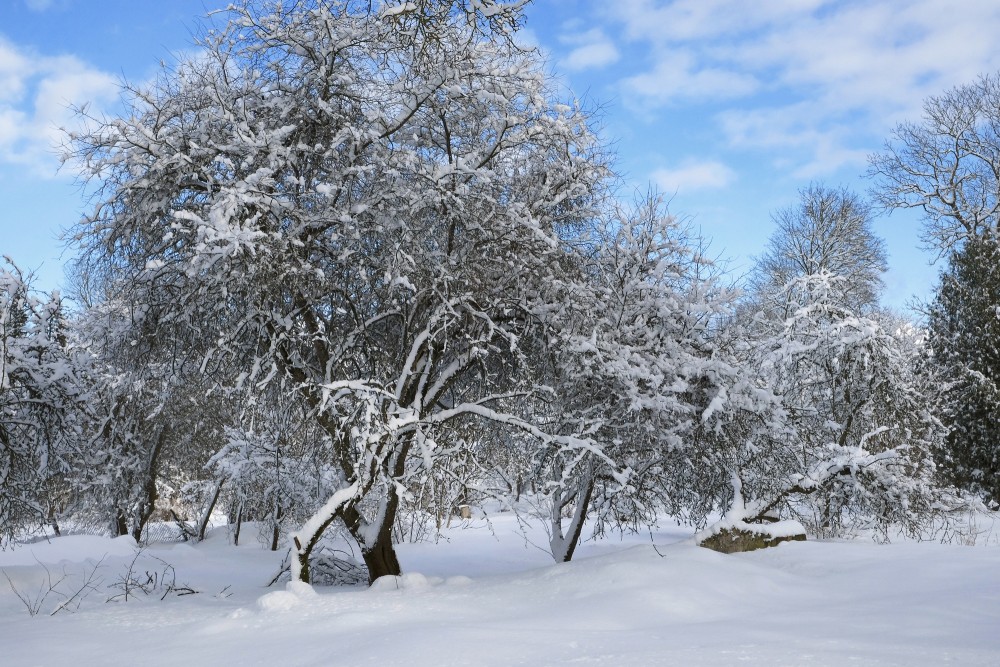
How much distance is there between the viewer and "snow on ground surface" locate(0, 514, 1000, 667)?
457 centimetres

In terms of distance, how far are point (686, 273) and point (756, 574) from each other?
14.3 feet

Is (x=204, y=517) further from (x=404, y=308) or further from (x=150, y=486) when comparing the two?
(x=404, y=308)

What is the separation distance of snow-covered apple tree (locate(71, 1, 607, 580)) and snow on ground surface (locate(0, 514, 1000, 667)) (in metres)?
1.46

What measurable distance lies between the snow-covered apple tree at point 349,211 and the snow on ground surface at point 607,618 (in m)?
1.46

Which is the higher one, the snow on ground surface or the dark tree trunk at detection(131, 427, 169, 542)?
the dark tree trunk at detection(131, 427, 169, 542)

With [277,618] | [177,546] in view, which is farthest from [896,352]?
[177,546]

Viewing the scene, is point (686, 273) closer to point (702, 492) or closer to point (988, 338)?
point (702, 492)

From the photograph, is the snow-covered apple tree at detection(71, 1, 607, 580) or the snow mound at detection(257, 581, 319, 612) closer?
the snow mound at detection(257, 581, 319, 612)

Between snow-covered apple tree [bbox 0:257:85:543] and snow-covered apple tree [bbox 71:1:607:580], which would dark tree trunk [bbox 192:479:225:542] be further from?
snow-covered apple tree [bbox 71:1:607:580]

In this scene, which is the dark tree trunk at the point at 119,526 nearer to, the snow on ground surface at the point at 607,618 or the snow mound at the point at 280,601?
the snow on ground surface at the point at 607,618

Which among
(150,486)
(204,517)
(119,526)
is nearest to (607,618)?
(150,486)

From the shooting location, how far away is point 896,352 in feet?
45.3

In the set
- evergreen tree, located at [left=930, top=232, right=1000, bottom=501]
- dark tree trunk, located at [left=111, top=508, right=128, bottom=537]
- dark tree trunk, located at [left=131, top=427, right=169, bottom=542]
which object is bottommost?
dark tree trunk, located at [left=111, top=508, right=128, bottom=537]

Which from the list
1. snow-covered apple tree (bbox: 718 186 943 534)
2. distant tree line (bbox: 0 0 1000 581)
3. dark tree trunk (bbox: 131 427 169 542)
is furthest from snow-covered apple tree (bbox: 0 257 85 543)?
snow-covered apple tree (bbox: 718 186 943 534)
